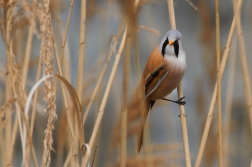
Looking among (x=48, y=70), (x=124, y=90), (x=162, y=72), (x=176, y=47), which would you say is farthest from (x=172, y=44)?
(x=48, y=70)

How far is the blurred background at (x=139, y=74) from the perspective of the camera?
163cm

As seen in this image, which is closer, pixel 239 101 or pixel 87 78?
pixel 87 78

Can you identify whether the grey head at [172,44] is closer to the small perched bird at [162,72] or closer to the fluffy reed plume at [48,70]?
the small perched bird at [162,72]

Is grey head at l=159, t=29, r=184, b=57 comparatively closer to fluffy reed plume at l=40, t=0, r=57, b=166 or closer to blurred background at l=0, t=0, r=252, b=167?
blurred background at l=0, t=0, r=252, b=167

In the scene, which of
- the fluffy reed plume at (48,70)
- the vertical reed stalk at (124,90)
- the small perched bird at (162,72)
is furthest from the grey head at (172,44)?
the fluffy reed plume at (48,70)

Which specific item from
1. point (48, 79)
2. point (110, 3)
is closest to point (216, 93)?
point (48, 79)

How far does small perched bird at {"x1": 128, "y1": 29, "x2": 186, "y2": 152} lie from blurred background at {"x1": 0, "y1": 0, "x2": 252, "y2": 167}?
0.06 meters

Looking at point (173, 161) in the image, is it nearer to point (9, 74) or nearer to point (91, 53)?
point (9, 74)

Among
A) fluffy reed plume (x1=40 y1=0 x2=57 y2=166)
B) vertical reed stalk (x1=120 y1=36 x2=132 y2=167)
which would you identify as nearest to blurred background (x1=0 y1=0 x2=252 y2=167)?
vertical reed stalk (x1=120 y1=36 x2=132 y2=167)

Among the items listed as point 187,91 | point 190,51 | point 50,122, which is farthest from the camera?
point 190,51

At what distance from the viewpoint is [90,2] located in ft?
6.36

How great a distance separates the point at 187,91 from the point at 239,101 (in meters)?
0.79

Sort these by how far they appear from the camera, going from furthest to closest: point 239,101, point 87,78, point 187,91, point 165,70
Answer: point 187,91
point 239,101
point 87,78
point 165,70

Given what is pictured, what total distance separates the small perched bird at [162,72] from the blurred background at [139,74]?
0.06 meters
